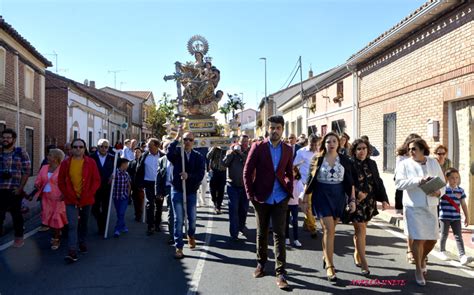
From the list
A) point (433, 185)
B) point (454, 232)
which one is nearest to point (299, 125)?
point (454, 232)

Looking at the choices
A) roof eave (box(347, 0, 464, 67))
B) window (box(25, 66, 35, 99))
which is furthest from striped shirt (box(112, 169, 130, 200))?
window (box(25, 66, 35, 99))

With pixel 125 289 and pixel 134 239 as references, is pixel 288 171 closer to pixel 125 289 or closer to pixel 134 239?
pixel 125 289

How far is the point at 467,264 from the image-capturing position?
5.89m

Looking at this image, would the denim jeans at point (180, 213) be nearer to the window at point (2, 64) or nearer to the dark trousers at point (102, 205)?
the dark trousers at point (102, 205)

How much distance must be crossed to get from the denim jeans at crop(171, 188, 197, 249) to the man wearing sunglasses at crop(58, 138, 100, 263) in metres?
1.19

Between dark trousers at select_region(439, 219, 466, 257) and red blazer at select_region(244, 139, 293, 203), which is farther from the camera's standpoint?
dark trousers at select_region(439, 219, 466, 257)

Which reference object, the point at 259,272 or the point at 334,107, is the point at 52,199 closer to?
the point at 259,272

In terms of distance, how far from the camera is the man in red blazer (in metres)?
5.23

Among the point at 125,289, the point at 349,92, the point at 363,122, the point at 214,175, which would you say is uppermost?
the point at 349,92

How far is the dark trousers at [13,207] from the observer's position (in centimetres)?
668

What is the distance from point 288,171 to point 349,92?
40.0 ft

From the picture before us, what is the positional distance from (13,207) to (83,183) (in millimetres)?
1393

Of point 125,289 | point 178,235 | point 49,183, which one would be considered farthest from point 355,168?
point 49,183

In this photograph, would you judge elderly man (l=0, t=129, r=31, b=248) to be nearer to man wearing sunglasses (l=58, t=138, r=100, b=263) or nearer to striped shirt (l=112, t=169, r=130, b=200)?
man wearing sunglasses (l=58, t=138, r=100, b=263)
